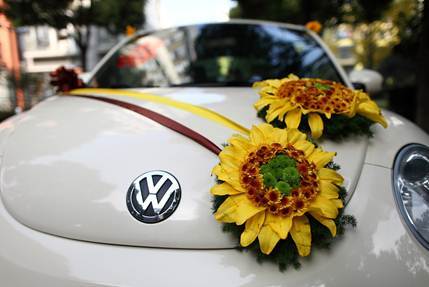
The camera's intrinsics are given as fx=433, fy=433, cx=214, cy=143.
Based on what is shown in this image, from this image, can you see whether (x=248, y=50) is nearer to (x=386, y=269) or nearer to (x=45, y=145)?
(x=45, y=145)

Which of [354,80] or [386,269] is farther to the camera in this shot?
[354,80]

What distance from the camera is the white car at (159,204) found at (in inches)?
Result: 47.7

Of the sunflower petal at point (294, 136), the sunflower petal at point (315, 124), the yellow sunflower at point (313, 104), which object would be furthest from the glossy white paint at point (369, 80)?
the sunflower petal at point (294, 136)

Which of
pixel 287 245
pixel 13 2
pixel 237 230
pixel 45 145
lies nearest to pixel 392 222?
pixel 287 245

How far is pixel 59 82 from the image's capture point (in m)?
2.46

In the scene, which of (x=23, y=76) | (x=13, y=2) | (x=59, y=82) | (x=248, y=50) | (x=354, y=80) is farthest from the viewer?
(x=23, y=76)

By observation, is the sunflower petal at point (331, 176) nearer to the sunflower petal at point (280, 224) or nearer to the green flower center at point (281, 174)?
the green flower center at point (281, 174)

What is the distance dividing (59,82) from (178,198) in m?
1.46

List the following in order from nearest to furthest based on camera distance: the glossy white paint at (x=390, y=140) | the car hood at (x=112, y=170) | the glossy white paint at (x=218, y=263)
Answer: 1. the glossy white paint at (x=218, y=263)
2. the car hood at (x=112, y=170)
3. the glossy white paint at (x=390, y=140)

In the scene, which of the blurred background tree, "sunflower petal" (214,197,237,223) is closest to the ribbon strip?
"sunflower petal" (214,197,237,223)

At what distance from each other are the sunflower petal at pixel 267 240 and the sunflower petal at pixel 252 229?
2cm

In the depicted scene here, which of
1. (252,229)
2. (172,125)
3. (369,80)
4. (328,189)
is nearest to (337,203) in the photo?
(328,189)

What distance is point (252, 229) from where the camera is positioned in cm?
122

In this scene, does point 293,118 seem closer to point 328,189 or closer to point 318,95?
point 318,95
